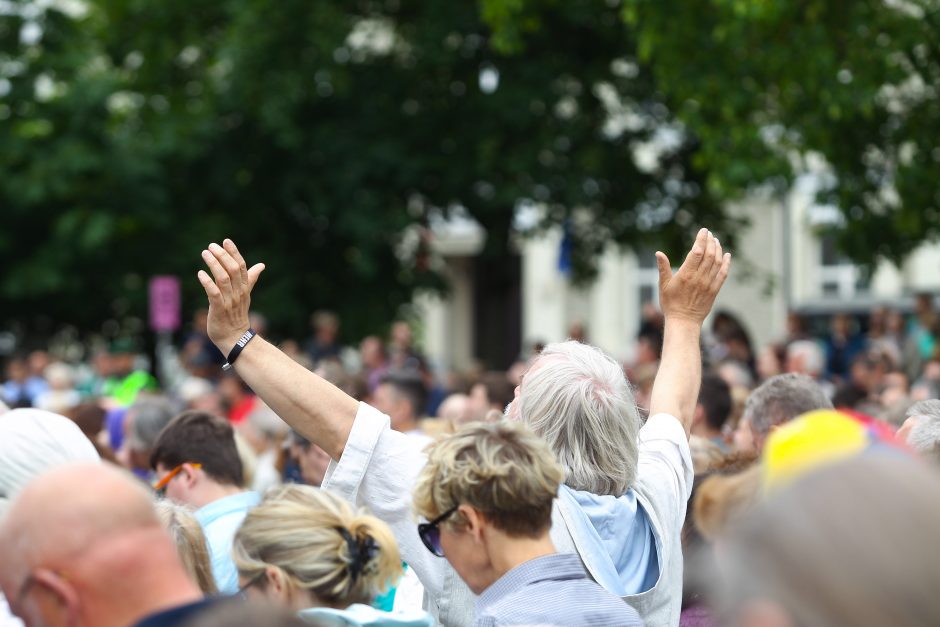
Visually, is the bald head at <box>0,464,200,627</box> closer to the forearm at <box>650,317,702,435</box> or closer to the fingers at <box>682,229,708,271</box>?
the forearm at <box>650,317,702,435</box>

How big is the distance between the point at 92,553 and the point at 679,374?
7.24 ft

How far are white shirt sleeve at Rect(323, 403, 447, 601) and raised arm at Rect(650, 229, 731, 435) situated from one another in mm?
823

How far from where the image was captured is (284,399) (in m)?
3.36

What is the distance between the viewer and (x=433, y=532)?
117 inches

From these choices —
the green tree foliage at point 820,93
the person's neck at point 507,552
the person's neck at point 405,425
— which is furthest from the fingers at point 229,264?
the green tree foliage at point 820,93

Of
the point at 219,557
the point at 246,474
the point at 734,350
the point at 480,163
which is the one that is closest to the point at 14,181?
the point at 480,163

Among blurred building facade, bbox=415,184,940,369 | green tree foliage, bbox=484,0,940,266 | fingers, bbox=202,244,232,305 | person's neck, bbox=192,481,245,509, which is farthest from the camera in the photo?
blurred building facade, bbox=415,184,940,369

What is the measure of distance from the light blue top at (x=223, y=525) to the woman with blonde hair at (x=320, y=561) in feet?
3.54

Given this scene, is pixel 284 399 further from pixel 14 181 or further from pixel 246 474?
pixel 14 181

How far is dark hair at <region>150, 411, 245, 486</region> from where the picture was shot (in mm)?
5047

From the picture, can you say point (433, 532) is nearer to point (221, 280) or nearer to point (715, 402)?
point (221, 280)

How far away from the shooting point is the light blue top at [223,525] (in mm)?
4203

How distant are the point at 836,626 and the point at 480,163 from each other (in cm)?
1727

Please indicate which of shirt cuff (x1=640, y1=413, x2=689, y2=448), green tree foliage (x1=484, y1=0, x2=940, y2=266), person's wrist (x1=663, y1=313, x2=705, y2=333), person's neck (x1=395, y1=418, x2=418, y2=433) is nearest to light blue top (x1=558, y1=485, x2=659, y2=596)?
shirt cuff (x1=640, y1=413, x2=689, y2=448)
